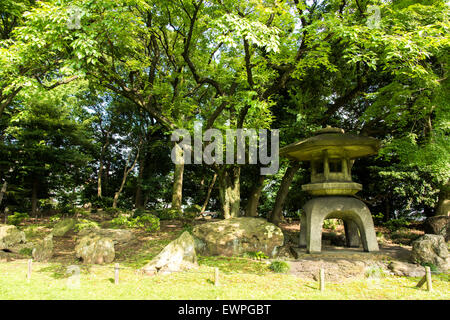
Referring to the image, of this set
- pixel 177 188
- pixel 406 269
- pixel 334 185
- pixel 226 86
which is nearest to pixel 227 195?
pixel 334 185

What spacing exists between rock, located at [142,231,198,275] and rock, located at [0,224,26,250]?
Result: 6.15 meters

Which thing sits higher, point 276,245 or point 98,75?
point 98,75

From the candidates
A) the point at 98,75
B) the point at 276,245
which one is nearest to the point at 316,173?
the point at 276,245

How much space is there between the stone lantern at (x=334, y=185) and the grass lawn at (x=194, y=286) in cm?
203

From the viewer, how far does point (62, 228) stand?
12648mm

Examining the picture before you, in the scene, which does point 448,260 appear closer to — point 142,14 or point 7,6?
point 142,14

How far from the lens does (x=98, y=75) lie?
402 inches

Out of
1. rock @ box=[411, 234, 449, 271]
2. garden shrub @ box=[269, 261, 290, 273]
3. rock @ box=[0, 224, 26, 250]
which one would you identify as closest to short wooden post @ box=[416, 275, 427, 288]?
rock @ box=[411, 234, 449, 271]

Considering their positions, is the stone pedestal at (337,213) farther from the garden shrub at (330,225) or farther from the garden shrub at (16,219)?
the garden shrub at (16,219)

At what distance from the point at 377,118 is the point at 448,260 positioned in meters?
5.86

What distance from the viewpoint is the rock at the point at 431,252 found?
8.02 metres

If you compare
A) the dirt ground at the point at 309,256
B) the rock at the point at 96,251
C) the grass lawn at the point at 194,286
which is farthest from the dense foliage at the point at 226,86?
the grass lawn at the point at 194,286

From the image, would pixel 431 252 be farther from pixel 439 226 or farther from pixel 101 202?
pixel 101 202

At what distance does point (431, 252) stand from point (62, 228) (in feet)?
47.6
